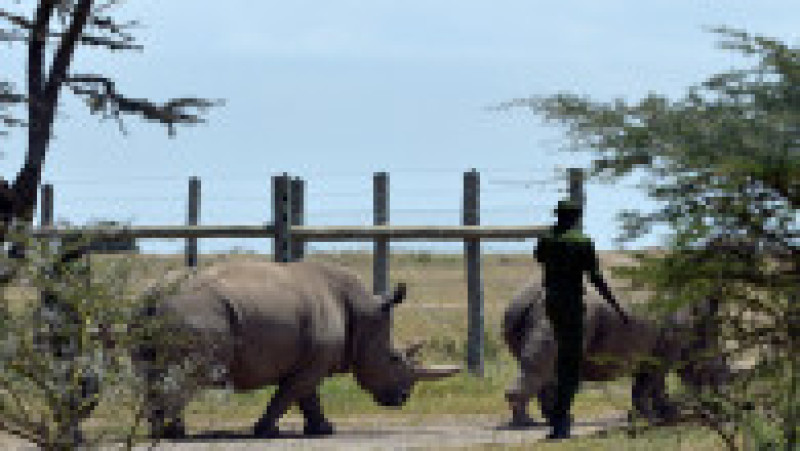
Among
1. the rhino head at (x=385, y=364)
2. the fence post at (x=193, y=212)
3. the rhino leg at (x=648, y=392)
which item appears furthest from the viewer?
the fence post at (x=193, y=212)

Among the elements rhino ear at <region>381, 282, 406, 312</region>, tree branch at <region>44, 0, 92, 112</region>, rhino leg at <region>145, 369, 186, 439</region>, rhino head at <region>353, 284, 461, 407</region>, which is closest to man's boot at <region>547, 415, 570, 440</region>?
rhino ear at <region>381, 282, 406, 312</region>

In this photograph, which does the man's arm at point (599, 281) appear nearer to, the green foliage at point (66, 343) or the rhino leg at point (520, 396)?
the rhino leg at point (520, 396)

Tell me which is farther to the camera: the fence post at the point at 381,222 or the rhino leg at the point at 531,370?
the fence post at the point at 381,222

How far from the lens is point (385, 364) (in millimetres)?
18969

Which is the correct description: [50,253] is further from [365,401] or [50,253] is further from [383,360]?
[365,401]

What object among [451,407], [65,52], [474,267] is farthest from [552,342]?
[65,52]

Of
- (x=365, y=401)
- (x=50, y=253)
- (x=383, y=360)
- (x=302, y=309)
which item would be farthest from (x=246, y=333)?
(x=50, y=253)

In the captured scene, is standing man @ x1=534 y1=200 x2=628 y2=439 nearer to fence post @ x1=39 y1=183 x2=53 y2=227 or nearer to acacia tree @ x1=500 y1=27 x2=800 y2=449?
acacia tree @ x1=500 y1=27 x2=800 y2=449

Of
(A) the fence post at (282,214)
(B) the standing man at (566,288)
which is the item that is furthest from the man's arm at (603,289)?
(A) the fence post at (282,214)

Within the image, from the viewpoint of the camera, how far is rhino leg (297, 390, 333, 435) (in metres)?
17.8

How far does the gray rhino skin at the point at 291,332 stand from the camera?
17094 mm

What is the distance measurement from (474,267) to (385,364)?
144 inches

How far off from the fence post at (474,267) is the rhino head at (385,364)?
118 inches

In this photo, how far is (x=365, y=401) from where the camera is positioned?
20625 mm
